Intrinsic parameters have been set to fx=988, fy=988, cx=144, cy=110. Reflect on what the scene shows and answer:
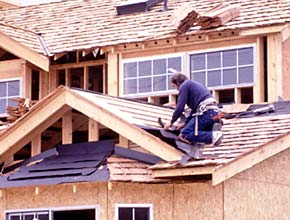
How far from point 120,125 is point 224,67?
4.31m

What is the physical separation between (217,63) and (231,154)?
4.77 metres

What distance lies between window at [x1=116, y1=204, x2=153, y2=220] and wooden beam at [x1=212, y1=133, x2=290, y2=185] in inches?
68.0

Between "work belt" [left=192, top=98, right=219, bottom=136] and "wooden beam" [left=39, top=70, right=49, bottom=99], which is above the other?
"wooden beam" [left=39, top=70, right=49, bottom=99]

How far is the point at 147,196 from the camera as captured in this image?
56.1ft

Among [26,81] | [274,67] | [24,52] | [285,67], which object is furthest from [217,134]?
[26,81]

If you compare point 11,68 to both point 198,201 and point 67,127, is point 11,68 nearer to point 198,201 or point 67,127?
point 67,127

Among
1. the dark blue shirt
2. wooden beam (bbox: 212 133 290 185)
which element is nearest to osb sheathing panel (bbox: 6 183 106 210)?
the dark blue shirt

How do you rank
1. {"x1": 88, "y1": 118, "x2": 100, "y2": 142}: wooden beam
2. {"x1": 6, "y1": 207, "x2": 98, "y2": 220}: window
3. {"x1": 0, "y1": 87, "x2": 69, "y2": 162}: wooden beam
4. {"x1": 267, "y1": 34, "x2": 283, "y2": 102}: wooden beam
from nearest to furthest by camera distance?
{"x1": 6, "y1": 207, "x2": 98, "y2": 220}: window < {"x1": 0, "y1": 87, "x2": 69, "y2": 162}: wooden beam < {"x1": 88, "y1": 118, "x2": 100, "y2": 142}: wooden beam < {"x1": 267, "y1": 34, "x2": 283, "y2": 102}: wooden beam

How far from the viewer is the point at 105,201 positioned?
1706 cm

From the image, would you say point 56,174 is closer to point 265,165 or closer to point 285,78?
point 265,165

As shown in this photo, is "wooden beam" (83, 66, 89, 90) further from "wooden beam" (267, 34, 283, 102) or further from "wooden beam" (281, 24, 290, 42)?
"wooden beam" (281, 24, 290, 42)

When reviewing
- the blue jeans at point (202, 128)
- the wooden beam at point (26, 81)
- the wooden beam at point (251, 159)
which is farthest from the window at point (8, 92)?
the wooden beam at point (251, 159)

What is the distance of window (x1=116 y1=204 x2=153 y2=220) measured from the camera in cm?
1698

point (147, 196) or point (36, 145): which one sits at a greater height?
point (36, 145)
